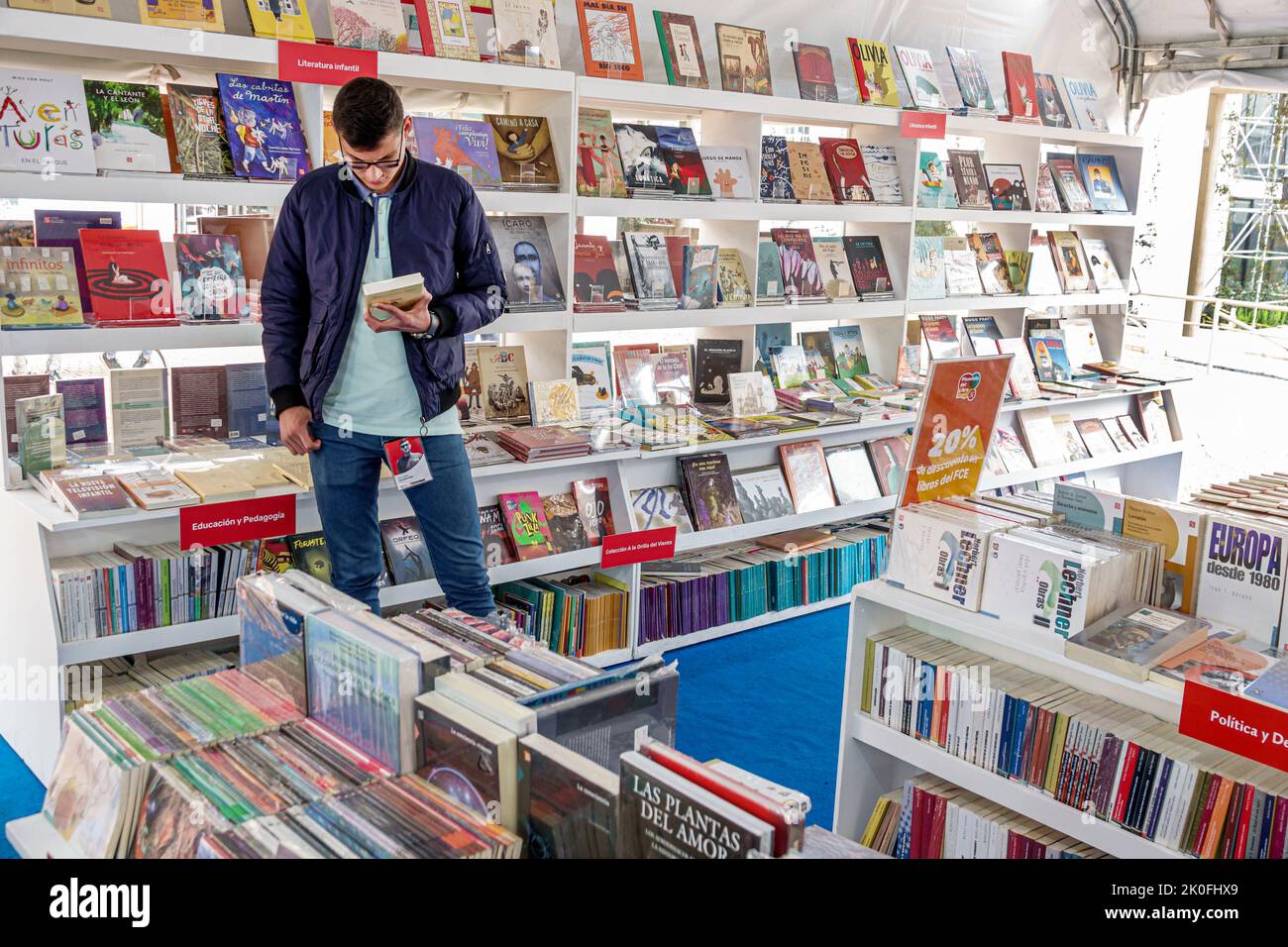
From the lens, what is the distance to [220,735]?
6.34 feet

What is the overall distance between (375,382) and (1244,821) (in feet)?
7.70

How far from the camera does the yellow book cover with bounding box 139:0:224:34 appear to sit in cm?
343

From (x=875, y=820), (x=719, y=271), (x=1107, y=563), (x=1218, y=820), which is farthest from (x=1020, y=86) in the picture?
(x=1218, y=820)

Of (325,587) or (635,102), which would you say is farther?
(635,102)

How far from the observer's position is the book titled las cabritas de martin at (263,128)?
3.64 metres

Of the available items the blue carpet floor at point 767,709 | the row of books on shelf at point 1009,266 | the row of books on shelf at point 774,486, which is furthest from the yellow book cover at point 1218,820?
the row of books on shelf at point 1009,266

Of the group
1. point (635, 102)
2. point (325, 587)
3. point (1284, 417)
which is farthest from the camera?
point (1284, 417)

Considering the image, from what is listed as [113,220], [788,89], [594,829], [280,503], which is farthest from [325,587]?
[788,89]

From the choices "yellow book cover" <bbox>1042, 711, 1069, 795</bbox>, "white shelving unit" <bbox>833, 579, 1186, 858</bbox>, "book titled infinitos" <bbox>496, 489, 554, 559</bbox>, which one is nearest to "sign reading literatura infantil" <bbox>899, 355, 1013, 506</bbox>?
"white shelving unit" <bbox>833, 579, 1186, 858</bbox>

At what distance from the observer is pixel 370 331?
3.17 metres

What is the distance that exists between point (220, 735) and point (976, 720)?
65.0 inches

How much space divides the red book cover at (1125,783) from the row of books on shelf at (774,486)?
6.98 feet

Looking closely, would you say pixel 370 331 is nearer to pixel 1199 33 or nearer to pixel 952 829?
pixel 952 829

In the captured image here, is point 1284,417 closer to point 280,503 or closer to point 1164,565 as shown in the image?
point 1164,565
